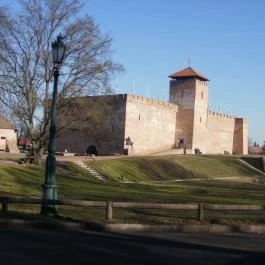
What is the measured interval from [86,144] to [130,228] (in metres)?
63.9

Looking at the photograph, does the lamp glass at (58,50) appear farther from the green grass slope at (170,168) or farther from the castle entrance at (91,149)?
the castle entrance at (91,149)

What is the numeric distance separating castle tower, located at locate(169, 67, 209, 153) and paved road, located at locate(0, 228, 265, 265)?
3019 inches

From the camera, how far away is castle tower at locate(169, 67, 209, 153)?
89.3m

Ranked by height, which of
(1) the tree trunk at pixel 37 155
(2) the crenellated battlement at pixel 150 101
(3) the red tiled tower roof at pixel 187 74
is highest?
(3) the red tiled tower roof at pixel 187 74

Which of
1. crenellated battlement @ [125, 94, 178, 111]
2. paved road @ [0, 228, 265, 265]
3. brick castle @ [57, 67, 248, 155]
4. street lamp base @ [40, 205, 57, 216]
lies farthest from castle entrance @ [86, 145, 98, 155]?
paved road @ [0, 228, 265, 265]

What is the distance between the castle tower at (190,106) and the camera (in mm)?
89312

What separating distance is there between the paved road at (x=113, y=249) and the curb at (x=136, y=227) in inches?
19.1

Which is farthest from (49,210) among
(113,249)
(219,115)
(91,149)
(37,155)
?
(219,115)

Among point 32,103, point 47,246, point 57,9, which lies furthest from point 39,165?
point 47,246

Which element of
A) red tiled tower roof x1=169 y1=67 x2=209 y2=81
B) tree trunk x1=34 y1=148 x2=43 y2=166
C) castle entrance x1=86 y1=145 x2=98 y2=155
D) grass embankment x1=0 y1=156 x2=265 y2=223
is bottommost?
grass embankment x1=0 y1=156 x2=265 y2=223

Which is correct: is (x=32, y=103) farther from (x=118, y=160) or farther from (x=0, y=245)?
(x=0, y=245)

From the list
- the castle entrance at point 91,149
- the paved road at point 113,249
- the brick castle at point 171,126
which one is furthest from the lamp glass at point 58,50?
the castle entrance at point 91,149

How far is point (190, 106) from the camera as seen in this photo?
9019 centimetres

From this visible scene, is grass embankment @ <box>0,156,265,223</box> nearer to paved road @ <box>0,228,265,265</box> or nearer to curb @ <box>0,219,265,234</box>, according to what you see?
curb @ <box>0,219,265,234</box>
